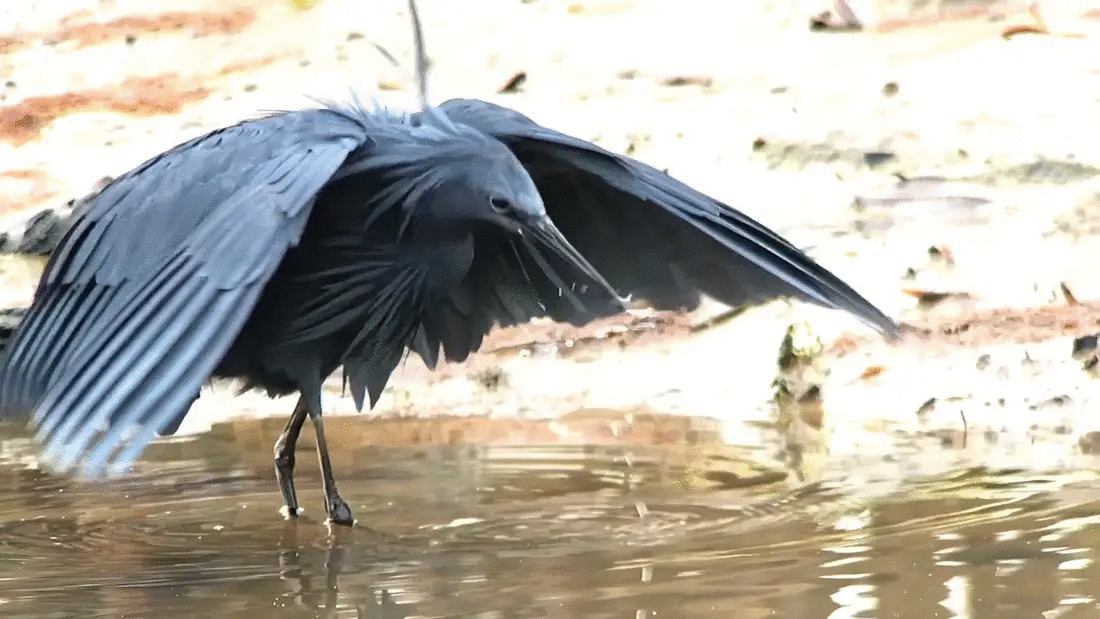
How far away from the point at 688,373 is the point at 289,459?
1787mm

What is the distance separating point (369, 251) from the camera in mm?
4496

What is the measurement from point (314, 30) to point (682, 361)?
480 centimetres

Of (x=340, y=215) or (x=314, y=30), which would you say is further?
(x=314, y=30)

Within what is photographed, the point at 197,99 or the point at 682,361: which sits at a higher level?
the point at 197,99

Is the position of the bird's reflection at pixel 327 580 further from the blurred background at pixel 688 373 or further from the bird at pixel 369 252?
the bird at pixel 369 252

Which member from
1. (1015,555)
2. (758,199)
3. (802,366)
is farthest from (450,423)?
(1015,555)

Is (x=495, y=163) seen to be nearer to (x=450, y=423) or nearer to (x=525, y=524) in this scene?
(x=525, y=524)

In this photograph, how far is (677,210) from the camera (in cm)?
458

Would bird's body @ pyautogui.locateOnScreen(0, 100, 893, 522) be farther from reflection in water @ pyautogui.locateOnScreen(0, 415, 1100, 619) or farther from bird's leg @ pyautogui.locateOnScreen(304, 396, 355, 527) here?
reflection in water @ pyautogui.locateOnScreen(0, 415, 1100, 619)

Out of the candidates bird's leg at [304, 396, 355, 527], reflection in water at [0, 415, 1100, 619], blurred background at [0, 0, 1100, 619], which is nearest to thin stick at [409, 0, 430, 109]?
blurred background at [0, 0, 1100, 619]

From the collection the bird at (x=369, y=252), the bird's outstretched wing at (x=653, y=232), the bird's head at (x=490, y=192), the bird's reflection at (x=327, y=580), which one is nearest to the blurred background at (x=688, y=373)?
the bird's reflection at (x=327, y=580)

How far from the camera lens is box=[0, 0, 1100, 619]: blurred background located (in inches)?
147

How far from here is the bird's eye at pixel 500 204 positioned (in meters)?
4.30

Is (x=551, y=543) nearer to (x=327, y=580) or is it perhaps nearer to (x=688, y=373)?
(x=327, y=580)
